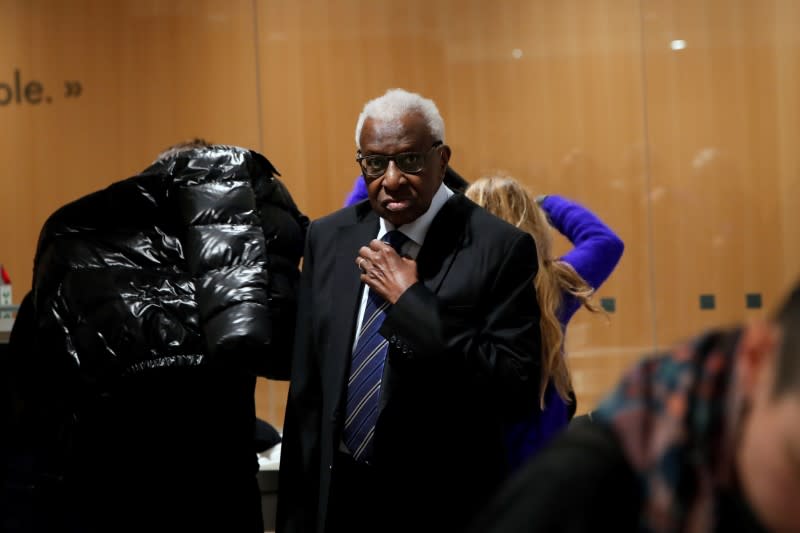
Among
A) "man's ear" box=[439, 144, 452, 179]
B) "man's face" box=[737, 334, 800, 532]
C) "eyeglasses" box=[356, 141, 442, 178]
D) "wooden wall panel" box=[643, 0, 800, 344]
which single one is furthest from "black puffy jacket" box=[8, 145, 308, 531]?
"wooden wall panel" box=[643, 0, 800, 344]

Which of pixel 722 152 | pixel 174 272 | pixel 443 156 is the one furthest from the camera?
pixel 722 152

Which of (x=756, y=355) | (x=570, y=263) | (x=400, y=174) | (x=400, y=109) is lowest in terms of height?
(x=570, y=263)

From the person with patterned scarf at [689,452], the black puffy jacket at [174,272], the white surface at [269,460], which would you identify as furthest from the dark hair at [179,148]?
the person with patterned scarf at [689,452]

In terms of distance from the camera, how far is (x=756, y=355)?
33.3 inches

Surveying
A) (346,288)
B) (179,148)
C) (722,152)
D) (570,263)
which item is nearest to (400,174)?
(346,288)

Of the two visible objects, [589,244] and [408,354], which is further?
[589,244]

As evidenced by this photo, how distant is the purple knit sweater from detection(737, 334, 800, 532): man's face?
75.7 inches

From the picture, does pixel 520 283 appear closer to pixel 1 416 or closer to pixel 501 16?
pixel 1 416

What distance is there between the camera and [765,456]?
31.8 inches

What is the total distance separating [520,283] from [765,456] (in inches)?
58.5

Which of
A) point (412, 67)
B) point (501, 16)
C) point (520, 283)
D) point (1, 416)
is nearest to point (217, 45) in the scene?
point (412, 67)

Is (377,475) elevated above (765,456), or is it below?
below

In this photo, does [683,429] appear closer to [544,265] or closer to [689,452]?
[689,452]

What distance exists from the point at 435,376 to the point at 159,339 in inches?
26.3
